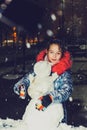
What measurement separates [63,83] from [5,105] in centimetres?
549

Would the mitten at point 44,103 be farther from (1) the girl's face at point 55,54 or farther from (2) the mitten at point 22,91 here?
(1) the girl's face at point 55,54

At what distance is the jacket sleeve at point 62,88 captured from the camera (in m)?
5.02

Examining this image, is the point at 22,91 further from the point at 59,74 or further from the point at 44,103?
the point at 59,74

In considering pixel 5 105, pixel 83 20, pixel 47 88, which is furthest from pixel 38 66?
pixel 83 20

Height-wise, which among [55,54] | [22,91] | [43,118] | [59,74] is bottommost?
[43,118]

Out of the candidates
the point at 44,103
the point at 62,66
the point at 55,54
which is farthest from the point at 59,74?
the point at 44,103

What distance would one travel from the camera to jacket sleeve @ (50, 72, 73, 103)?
502 centimetres

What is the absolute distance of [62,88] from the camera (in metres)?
5.06

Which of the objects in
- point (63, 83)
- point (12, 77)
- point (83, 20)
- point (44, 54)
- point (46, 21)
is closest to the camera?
point (63, 83)

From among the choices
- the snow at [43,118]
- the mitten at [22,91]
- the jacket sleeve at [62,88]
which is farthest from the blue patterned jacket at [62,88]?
the mitten at [22,91]

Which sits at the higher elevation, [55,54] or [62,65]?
[55,54]

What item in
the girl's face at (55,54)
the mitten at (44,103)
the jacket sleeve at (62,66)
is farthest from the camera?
the girl's face at (55,54)

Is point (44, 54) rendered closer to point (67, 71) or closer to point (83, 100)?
point (67, 71)

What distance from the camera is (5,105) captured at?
1038 centimetres
